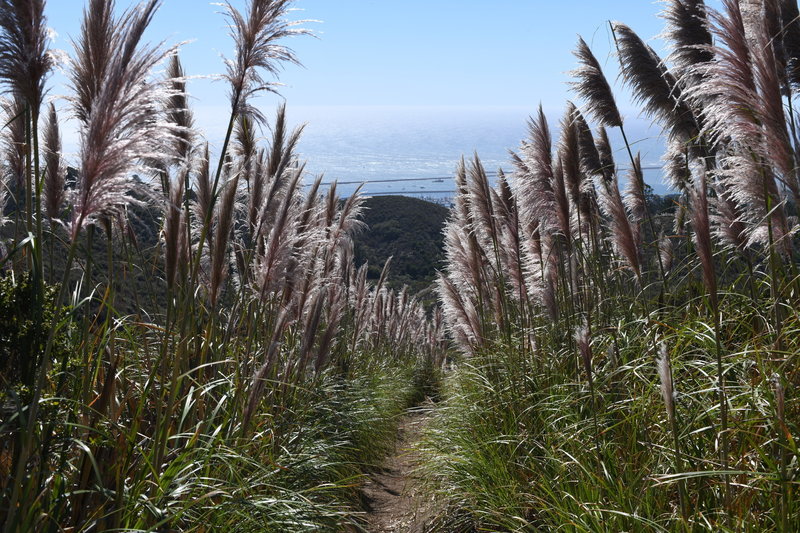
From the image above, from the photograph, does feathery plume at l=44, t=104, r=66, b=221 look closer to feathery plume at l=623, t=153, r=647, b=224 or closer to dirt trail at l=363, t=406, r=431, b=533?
dirt trail at l=363, t=406, r=431, b=533

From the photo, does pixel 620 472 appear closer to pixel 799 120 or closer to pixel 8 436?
pixel 799 120

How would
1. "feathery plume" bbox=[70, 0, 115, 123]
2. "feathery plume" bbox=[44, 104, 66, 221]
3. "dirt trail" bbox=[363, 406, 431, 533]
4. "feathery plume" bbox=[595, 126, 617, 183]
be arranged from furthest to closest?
"feathery plume" bbox=[595, 126, 617, 183]
"dirt trail" bbox=[363, 406, 431, 533]
"feathery plume" bbox=[44, 104, 66, 221]
"feathery plume" bbox=[70, 0, 115, 123]

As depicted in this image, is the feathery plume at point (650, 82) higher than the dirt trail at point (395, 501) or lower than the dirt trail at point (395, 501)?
higher

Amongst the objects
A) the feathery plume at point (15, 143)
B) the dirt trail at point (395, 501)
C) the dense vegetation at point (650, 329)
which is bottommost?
the dirt trail at point (395, 501)

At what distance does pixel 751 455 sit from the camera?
8.76ft

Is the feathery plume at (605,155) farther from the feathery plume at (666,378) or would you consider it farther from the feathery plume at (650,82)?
the feathery plume at (666,378)

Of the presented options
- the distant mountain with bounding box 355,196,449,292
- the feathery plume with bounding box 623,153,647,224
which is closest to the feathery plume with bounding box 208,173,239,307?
the feathery plume with bounding box 623,153,647,224

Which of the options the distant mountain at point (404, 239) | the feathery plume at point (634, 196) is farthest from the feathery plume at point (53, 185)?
the distant mountain at point (404, 239)

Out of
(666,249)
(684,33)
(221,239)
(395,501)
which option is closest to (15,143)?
(221,239)

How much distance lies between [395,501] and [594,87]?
10.9 feet

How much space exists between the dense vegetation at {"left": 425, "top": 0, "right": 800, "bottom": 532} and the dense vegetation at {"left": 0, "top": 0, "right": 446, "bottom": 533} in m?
1.08

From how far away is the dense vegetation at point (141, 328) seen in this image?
2025mm

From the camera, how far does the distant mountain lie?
27.8 meters

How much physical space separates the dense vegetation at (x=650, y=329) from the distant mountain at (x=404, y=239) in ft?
62.6
